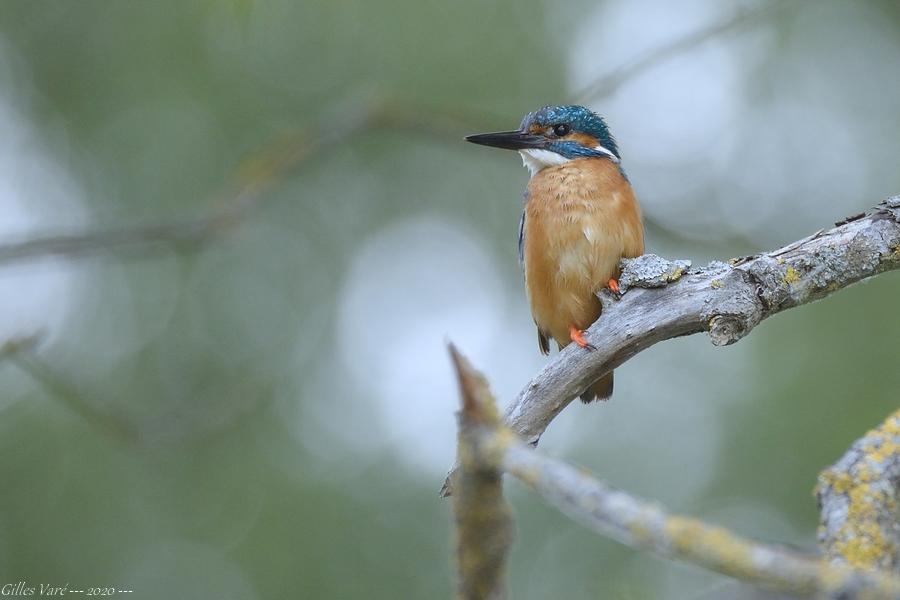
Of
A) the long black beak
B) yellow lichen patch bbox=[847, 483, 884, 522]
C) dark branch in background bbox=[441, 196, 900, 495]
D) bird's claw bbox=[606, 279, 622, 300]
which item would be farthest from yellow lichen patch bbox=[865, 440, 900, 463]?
the long black beak

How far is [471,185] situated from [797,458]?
496 centimetres

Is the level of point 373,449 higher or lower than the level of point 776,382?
higher

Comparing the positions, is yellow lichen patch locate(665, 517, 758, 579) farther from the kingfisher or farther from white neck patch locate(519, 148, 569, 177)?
white neck patch locate(519, 148, 569, 177)

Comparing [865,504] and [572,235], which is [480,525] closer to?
[865,504]

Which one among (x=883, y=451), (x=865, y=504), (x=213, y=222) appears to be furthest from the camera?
(x=213, y=222)

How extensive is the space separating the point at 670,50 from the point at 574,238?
61.2 inches

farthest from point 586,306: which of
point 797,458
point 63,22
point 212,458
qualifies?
point 63,22

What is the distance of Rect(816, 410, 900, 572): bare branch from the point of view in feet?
7.83

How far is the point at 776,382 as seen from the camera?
799 centimetres

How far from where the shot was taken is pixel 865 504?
97.3 inches

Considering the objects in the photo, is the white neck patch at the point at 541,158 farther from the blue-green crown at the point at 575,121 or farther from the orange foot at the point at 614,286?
the orange foot at the point at 614,286

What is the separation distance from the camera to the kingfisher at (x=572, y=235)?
4633 mm

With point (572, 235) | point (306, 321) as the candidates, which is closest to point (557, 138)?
point (572, 235)

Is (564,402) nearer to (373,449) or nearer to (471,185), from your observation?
(373,449)
